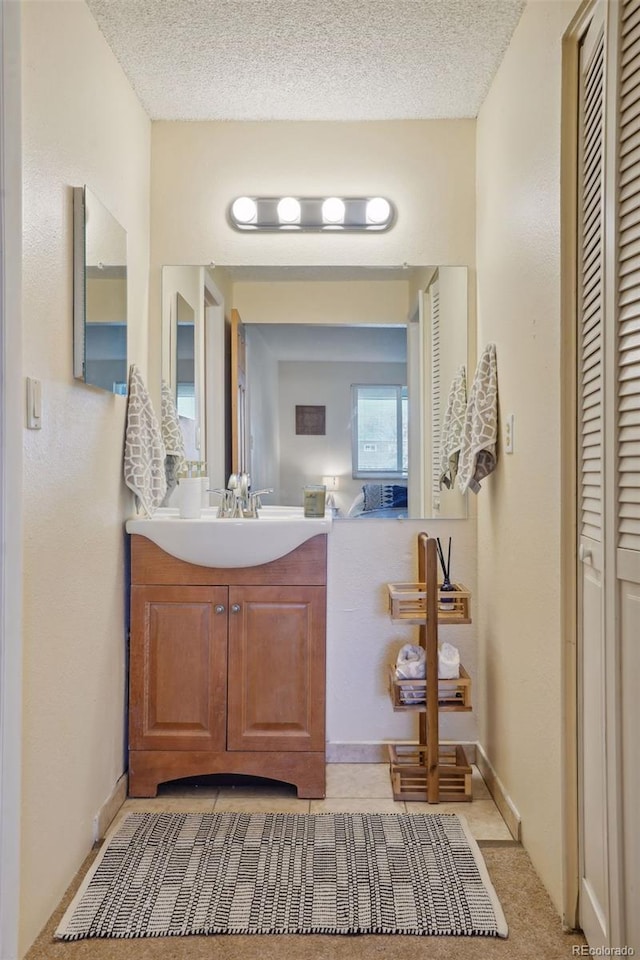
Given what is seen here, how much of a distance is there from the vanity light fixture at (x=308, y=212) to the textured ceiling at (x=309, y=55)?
0.31 metres

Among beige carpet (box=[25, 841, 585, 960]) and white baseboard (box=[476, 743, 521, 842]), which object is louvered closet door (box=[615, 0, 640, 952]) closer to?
beige carpet (box=[25, 841, 585, 960])

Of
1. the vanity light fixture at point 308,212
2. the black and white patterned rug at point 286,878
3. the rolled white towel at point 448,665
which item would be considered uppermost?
the vanity light fixture at point 308,212

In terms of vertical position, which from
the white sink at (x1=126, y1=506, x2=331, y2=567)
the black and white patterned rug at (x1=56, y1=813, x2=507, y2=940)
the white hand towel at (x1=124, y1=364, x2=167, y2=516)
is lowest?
the black and white patterned rug at (x1=56, y1=813, x2=507, y2=940)

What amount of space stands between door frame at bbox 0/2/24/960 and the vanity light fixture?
126 cm

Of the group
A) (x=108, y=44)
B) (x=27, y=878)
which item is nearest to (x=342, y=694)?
(x=27, y=878)

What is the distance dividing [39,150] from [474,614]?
6.88 feet

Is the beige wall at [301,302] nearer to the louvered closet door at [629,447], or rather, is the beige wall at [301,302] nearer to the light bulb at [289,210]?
the light bulb at [289,210]

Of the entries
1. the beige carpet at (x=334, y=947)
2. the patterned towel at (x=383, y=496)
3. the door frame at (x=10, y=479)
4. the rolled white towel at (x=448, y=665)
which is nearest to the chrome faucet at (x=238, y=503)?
the patterned towel at (x=383, y=496)

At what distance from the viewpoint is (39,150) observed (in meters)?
1.67

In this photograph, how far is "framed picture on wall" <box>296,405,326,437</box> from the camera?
277 cm

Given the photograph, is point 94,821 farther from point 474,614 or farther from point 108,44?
point 108,44

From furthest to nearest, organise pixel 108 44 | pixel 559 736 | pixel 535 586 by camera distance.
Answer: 1. pixel 108 44
2. pixel 535 586
3. pixel 559 736

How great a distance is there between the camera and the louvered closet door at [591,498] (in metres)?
1.52

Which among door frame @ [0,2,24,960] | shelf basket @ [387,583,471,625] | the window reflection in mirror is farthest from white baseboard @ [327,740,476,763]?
door frame @ [0,2,24,960]
